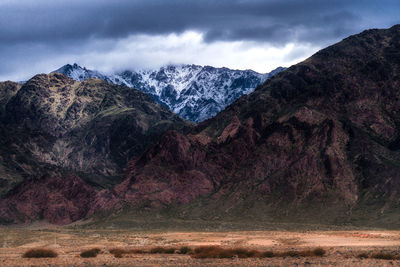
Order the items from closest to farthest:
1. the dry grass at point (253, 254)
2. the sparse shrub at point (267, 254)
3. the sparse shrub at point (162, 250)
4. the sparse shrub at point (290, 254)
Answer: the dry grass at point (253, 254) → the sparse shrub at point (267, 254) → the sparse shrub at point (290, 254) → the sparse shrub at point (162, 250)

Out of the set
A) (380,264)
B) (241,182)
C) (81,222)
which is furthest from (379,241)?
(81,222)

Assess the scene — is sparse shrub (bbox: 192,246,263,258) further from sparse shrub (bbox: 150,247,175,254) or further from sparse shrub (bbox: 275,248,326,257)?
sparse shrub (bbox: 150,247,175,254)

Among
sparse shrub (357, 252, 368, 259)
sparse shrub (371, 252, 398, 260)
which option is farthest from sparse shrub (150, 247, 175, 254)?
sparse shrub (371, 252, 398, 260)

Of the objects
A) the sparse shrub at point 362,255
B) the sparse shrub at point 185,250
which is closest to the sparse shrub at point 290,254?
the sparse shrub at point 362,255

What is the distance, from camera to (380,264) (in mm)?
64938

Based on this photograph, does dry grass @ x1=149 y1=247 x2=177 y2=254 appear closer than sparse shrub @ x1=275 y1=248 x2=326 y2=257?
No

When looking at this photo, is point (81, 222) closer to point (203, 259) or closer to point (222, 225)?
point (222, 225)

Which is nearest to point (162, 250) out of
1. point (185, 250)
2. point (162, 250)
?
point (162, 250)

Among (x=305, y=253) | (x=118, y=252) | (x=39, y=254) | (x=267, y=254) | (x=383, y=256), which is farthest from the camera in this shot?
(x=118, y=252)

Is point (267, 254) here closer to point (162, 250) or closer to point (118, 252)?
point (162, 250)

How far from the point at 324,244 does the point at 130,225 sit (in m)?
90.8

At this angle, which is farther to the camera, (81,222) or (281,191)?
(81,222)

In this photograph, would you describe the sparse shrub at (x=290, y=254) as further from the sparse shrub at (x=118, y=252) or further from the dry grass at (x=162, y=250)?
the sparse shrub at (x=118, y=252)

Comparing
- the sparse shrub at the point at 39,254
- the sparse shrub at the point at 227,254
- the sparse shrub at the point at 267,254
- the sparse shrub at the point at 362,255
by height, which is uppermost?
the sparse shrub at the point at 39,254
